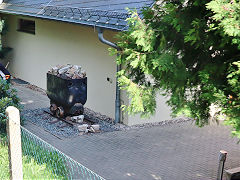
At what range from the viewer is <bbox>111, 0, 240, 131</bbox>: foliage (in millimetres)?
4285

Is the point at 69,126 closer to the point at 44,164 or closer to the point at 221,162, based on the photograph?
the point at 44,164

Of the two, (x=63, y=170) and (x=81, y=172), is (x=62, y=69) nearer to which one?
(x=81, y=172)

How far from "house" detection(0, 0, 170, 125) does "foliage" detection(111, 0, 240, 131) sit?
12.5ft

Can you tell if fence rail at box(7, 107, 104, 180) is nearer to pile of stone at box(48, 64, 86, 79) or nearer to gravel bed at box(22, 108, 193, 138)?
gravel bed at box(22, 108, 193, 138)

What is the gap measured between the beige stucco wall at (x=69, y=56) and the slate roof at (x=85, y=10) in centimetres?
70

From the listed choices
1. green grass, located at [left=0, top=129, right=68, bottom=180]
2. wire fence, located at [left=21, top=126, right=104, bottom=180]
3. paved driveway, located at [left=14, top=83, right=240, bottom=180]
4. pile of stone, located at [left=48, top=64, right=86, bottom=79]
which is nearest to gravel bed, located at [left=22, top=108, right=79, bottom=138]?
paved driveway, located at [left=14, top=83, right=240, bottom=180]

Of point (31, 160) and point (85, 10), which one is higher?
point (85, 10)

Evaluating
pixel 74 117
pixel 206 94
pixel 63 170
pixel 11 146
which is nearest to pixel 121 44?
pixel 206 94

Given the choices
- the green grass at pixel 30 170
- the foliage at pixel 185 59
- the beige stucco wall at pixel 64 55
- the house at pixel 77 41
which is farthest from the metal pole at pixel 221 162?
the beige stucco wall at pixel 64 55

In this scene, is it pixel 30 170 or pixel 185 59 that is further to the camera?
pixel 30 170

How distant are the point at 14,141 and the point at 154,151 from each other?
5.03 metres

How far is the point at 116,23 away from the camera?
9.81 meters

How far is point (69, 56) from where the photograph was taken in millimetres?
13750

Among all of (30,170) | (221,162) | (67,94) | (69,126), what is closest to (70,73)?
(67,94)
